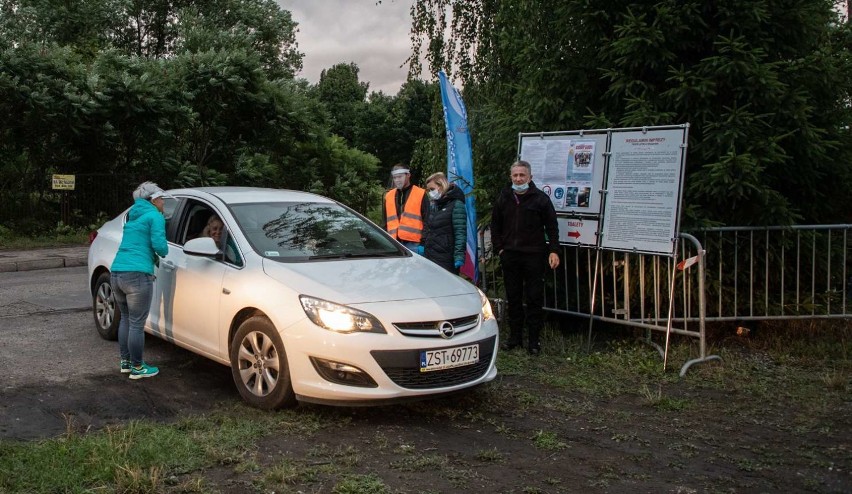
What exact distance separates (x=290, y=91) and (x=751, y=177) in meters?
18.5

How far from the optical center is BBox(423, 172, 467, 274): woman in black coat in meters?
7.99

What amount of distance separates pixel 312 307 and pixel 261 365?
2.11 feet

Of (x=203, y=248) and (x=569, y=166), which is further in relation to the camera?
(x=569, y=166)

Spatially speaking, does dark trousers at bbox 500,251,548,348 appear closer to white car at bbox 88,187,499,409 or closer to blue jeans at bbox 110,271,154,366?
white car at bbox 88,187,499,409

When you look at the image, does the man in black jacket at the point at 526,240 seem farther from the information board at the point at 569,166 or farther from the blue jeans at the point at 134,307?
the blue jeans at the point at 134,307

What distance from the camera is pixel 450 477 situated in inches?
173

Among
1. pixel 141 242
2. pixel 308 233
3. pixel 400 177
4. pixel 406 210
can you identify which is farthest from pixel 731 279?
pixel 141 242

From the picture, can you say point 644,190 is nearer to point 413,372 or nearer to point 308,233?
point 308,233

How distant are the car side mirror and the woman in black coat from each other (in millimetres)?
2512

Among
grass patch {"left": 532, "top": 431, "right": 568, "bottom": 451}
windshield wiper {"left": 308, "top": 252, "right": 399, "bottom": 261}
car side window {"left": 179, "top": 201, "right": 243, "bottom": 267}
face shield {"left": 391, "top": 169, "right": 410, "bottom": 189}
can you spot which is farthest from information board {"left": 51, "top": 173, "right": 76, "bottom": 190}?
grass patch {"left": 532, "top": 431, "right": 568, "bottom": 451}

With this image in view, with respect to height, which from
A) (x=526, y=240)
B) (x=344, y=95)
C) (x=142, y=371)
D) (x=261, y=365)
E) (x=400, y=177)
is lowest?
(x=142, y=371)

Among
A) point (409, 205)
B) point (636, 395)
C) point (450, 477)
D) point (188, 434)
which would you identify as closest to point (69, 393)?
point (188, 434)

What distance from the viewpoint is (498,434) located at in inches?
207

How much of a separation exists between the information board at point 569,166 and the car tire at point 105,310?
14.3ft
